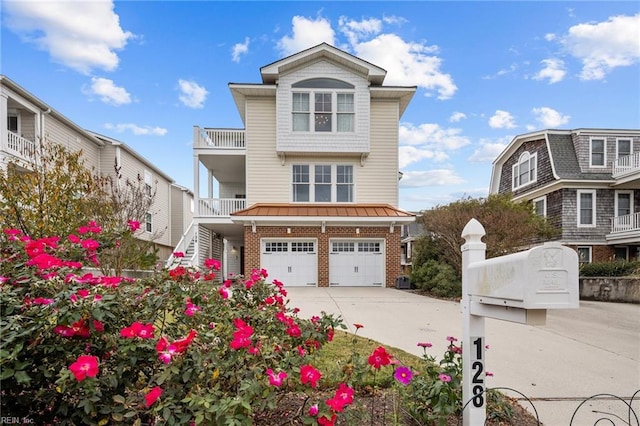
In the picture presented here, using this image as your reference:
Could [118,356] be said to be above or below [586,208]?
below

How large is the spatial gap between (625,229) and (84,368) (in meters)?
22.9

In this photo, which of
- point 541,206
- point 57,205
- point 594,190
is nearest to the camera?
point 57,205

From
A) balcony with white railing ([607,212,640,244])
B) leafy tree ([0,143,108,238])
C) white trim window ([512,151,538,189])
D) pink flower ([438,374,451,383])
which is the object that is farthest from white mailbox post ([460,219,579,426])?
A: white trim window ([512,151,538,189])

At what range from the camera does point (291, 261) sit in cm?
1489

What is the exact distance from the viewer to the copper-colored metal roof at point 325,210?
1452 centimetres

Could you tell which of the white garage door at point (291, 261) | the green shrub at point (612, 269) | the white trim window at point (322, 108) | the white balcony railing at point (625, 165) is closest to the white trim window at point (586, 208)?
the white balcony railing at point (625, 165)

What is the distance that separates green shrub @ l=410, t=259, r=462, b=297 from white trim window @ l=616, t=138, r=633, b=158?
45.2 feet

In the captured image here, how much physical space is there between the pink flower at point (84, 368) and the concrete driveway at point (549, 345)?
10.2 ft

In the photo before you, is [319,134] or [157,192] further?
[157,192]

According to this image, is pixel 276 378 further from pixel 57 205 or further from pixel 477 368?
pixel 57 205

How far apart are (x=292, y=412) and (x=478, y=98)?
14.7 metres

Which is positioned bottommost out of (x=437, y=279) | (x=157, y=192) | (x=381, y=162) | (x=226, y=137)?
(x=437, y=279)

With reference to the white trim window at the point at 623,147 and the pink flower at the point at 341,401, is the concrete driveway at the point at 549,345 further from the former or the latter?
the white trim window at the point at 623,147

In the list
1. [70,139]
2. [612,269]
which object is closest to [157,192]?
[70,139]
